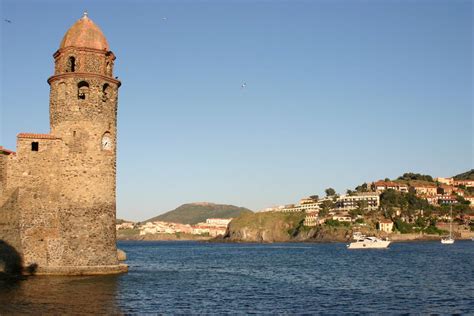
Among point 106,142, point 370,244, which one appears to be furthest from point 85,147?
point 370,244

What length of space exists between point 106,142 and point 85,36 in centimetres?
602

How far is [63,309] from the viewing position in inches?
779

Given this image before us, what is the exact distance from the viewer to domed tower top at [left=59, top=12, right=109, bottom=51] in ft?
99.9

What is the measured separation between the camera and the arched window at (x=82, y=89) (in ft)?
98.8

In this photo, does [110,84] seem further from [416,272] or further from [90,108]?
[416,272]

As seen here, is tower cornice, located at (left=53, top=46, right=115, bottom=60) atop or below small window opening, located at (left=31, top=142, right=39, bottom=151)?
atop

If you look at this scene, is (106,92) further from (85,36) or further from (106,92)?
(85,36)

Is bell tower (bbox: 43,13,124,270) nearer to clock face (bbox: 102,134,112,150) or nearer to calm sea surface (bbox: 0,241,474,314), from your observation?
clock face (bbox: 102,134,112,150)

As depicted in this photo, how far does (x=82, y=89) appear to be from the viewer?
30250 mm

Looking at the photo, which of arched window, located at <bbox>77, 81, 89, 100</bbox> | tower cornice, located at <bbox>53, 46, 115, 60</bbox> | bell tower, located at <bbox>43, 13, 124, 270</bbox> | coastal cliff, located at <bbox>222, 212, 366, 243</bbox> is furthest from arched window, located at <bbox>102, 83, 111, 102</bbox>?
coastal cliff, located at <bbox>222, 212, 366, 243</bbox>

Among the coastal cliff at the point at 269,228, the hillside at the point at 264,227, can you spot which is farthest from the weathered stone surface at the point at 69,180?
the hillside at the point at 264,227

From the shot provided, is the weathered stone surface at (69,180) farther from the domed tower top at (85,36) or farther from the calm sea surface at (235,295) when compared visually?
the calm sea surface at (235,295)

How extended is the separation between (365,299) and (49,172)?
17391mm

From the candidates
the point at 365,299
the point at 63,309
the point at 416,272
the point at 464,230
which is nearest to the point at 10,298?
the point at 63,309
